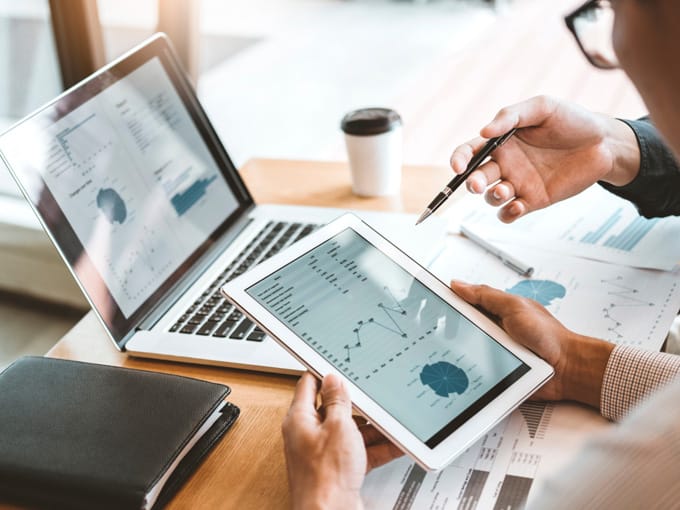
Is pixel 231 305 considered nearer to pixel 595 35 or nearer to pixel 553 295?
pixel 553 295

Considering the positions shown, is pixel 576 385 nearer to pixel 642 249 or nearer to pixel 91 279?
pixel 642 249

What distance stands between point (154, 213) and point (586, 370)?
670 millimetres

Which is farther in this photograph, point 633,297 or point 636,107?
point 636,107

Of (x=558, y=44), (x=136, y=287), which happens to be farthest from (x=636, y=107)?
(x=136, y=287)

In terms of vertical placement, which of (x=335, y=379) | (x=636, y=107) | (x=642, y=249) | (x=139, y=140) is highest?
(x=139, y=140)

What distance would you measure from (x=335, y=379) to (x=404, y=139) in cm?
258

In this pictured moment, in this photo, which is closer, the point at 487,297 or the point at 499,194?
the point at 487,297

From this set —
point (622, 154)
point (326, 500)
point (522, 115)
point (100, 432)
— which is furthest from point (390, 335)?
point (622, 154)

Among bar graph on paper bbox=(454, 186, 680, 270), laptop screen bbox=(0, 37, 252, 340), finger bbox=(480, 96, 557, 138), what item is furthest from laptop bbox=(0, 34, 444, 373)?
finger bbox=(480, 96, 557, 138)

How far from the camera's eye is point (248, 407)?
1.04 m

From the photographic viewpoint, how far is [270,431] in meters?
1.00

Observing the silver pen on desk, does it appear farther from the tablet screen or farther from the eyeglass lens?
the eyeglass lens

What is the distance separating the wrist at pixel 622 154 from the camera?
1309 mm

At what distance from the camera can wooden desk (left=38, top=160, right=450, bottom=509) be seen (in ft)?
3.00
